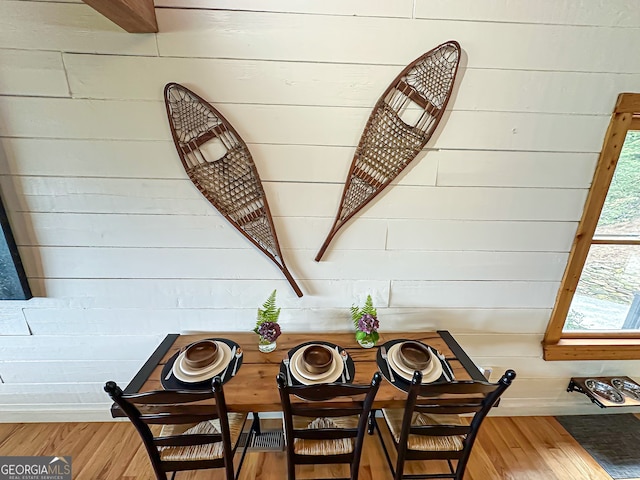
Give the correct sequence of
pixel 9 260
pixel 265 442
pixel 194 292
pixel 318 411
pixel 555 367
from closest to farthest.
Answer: pixel 318 411
pixel 9 260
pixel 194 292
pixel 265 442
pixel 555 367

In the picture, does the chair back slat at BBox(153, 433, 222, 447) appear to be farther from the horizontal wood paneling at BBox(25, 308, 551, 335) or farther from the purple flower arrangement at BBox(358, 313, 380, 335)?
the purple flower arrangement at BBox(358, 313, 380, 335)

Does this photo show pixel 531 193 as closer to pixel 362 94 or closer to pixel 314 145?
pixel 362 94

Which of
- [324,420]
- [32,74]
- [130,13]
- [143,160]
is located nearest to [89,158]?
[143,160]

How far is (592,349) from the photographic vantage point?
1.74 meters

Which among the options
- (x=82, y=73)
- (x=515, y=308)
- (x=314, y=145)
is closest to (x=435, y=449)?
(x=515, y=308)

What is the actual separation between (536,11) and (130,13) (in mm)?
1609

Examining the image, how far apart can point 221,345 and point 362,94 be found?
1.36m

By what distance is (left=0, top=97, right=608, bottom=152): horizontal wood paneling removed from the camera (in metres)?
1.30

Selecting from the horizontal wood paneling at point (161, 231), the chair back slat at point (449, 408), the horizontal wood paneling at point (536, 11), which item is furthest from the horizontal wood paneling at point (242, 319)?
the horizontal wood paneling at point (536, 11)

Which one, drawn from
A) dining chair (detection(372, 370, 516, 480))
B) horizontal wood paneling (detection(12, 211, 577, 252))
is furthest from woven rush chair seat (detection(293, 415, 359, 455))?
horizontal wood paneling (detection(12, 211, 577, 252))

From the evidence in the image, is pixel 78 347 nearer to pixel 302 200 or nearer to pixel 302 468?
pixel 302 468

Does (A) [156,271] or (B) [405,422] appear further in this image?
(A) [156,271]

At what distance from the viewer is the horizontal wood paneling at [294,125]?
4.27ft

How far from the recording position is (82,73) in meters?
1.26
